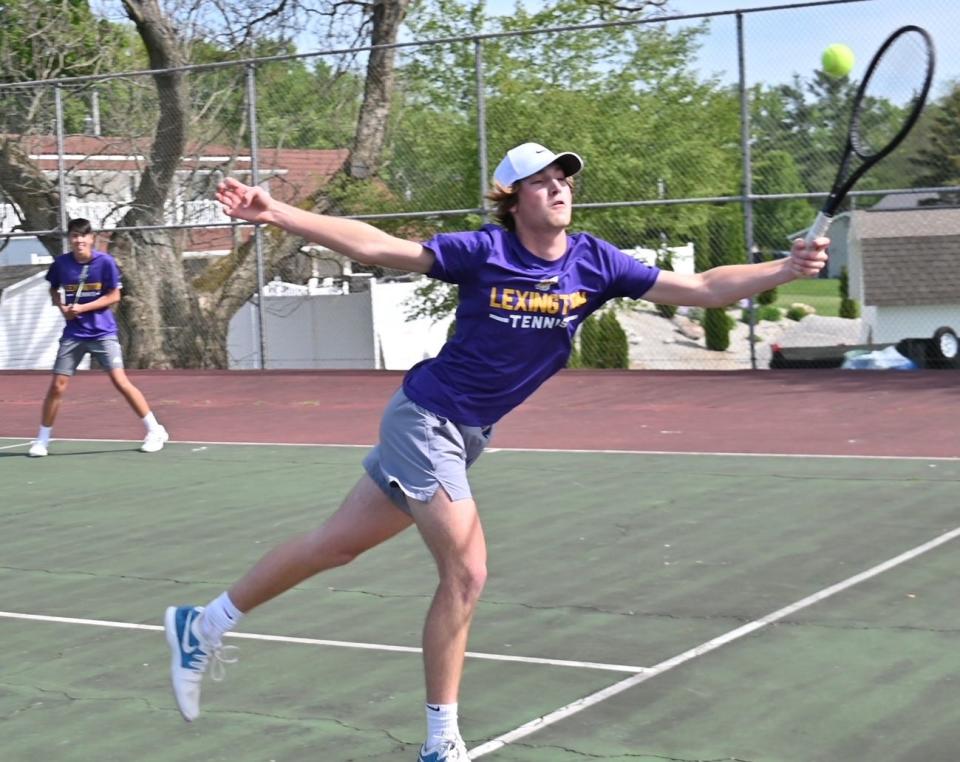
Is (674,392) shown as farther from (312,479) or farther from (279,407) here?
(312,479)

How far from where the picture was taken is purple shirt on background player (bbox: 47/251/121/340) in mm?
12133

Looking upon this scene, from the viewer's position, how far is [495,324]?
471cm

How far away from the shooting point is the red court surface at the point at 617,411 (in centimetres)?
1188

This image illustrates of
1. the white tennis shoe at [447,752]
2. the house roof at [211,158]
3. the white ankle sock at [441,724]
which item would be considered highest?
the house roof at [211,158]

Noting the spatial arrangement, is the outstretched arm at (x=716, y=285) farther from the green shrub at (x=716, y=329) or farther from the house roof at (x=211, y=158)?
the house roof at (x=211, y=158)

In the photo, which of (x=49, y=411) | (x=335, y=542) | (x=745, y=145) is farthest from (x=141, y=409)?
(x=335, y=542)

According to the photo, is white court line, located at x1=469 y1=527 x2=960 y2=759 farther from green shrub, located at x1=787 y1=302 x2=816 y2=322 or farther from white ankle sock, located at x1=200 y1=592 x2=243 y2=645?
green shrub, located at x1=787 y1=302 x2=816 y2=322

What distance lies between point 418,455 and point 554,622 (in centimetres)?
199

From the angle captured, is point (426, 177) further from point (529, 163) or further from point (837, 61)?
point (529, 163)

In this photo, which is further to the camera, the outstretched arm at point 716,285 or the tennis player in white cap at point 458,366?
the outstretched arm at point 716,285

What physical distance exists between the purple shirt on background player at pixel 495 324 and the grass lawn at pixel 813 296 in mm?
19151

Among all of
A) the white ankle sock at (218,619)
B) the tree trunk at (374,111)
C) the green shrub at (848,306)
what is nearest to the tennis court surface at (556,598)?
the white ankle sock at (218,619)

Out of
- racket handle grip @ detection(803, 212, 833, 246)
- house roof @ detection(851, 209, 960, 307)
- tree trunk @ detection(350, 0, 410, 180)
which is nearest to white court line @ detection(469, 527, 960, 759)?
racket handle grip @ detection(803, 212, 833, 246)

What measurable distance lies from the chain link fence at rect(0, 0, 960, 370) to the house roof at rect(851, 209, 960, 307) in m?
0.04
